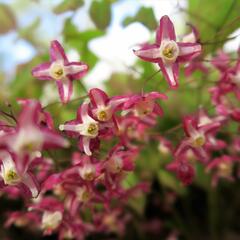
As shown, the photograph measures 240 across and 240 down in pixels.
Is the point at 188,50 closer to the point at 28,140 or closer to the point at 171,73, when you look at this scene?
the point at 171,73

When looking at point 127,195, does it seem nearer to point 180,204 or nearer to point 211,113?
point 211,113

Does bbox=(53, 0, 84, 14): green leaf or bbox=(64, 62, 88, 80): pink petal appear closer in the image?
bbox=(64, 62, 88, 80): pink petal

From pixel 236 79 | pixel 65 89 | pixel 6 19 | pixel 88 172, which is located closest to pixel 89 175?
pixel 88 172

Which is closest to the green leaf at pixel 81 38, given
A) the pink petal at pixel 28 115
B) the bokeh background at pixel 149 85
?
the bokeh background at pixel 149 85

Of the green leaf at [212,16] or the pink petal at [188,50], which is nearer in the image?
the pink petal at [188,50]

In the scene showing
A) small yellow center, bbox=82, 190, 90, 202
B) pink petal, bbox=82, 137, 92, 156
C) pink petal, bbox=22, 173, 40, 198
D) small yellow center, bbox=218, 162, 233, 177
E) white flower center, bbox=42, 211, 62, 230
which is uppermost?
pink petal, bbox=82, 137, 92, 156

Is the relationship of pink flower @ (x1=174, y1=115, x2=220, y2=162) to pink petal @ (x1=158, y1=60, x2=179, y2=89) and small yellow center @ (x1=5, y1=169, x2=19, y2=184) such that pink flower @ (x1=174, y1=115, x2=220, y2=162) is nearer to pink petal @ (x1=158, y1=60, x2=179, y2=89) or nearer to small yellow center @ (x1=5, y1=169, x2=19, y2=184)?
pink petal @ (x1=158, y1=60, x2=179, y2=89)

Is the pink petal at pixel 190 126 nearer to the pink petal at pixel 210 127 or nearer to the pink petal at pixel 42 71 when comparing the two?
the pink petal at pixel 210 127

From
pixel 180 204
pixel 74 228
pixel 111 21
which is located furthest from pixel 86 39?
pixel 180 204

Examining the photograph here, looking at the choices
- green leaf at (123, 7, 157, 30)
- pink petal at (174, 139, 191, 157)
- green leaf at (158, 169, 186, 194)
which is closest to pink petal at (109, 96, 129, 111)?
pink petal at (174, 139, 191, 157)
